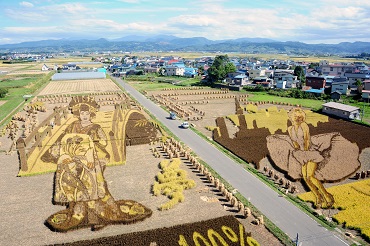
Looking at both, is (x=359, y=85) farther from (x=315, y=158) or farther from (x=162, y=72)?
(x=162, y=72)

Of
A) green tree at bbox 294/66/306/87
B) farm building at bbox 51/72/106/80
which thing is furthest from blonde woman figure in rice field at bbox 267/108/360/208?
farm building at bbox 51/72/106/80

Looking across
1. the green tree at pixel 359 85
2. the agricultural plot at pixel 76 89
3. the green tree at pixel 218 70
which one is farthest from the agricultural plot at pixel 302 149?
the agricultural plot at pixel 76 89

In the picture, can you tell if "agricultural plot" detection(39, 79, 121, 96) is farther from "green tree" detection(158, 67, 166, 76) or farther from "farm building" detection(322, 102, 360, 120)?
"farm building" detection(322, 102, 360, 120)

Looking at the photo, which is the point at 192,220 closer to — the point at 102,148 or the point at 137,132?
the point at 102,148

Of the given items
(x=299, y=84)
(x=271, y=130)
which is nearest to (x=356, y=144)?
(x=271, y=130)

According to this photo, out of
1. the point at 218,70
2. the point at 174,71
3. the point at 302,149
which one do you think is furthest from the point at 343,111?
the point at 174,71
